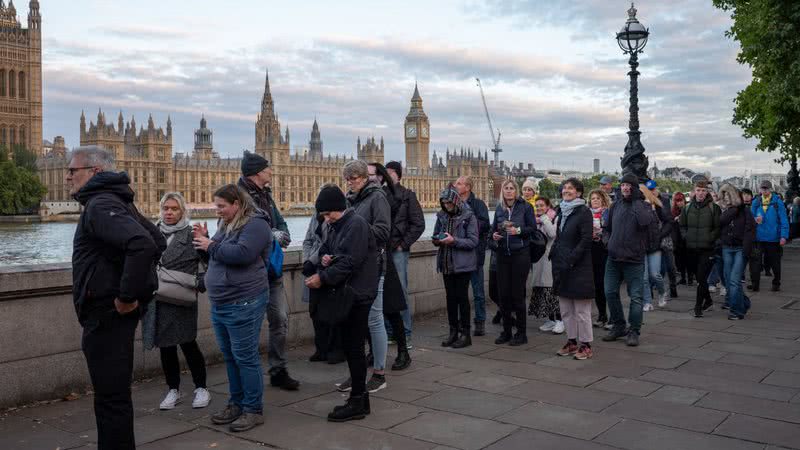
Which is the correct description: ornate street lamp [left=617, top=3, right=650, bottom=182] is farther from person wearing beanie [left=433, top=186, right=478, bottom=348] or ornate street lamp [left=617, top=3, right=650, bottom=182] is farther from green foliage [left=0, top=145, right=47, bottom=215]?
green foliage [left=0, top=145, right=47, bottom=215]

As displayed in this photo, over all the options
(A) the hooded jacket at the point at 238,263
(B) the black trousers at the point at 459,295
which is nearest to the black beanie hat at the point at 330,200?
(A) the hooded jacket at the point at 238,263

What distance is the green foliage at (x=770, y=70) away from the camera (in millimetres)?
18047

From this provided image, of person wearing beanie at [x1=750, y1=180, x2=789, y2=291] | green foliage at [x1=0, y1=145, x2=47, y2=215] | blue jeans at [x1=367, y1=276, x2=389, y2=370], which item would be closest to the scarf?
blue jeans at [x1=367, y1=276, x2=389, y2=370]

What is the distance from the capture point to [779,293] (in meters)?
12.2

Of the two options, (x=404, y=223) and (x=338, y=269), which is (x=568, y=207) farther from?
(x=338, y=269)

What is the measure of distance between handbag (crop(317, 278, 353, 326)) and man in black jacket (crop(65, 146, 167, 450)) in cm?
134

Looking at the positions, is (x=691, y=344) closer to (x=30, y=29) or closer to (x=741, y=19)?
(x=741, y=19)

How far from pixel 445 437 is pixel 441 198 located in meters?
3.20

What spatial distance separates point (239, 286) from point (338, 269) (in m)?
0.63

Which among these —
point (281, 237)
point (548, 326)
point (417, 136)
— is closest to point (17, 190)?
point (548, 326)

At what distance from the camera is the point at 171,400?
18.2ft

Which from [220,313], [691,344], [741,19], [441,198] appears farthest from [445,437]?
[741,19]

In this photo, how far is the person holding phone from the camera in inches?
305

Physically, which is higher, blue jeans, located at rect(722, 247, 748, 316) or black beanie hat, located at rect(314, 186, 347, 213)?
black beanie hat, located at rect(314, 186, 347, 213)
